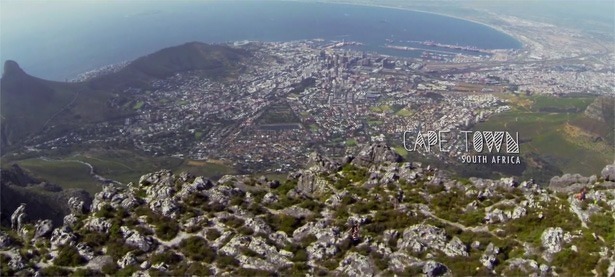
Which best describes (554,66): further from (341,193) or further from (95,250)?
(95,250)

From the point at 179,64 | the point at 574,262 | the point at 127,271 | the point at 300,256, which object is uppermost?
the point at 574,262

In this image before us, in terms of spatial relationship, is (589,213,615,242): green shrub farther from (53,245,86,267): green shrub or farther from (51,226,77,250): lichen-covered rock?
(51,226,77,250): lichen-covered rock

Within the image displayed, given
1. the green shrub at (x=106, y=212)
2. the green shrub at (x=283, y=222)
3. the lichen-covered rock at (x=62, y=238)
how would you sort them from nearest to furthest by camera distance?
the lichen-covered rock at (x=62, y=238), the green shrub at (x=283, y=222), the green shrub at (x=106, y=212)

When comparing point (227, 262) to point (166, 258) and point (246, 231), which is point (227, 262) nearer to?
point (246, 231)

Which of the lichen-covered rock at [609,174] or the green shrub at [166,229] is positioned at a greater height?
the lichen-covered rock at [609,174]

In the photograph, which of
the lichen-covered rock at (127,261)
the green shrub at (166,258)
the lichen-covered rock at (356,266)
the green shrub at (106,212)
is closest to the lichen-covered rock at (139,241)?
the lichen-covered rock at (127,261)

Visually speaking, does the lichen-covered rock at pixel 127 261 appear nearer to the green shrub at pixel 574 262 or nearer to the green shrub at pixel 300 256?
the green shrub at pixel 300 256

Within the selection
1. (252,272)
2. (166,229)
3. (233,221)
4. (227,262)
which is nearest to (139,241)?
(166,229)

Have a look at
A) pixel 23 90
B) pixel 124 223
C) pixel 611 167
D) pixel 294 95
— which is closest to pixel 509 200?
pixel 611 167

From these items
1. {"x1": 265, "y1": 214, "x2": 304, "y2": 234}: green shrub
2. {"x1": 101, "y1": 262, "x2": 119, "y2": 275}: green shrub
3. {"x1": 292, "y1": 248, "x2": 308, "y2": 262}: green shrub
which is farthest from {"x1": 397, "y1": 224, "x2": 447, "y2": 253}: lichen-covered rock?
{"x1": 101, "y1": 262, "x2": 119, "y2": 275}: green shrub
